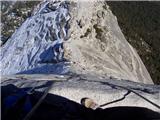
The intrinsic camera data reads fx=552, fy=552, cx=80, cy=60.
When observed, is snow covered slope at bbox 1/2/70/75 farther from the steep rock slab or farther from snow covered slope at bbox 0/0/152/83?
the steep rock slab

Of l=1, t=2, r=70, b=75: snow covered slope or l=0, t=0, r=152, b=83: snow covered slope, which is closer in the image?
l=0, t=0, r=152, b=83: snow covered slope

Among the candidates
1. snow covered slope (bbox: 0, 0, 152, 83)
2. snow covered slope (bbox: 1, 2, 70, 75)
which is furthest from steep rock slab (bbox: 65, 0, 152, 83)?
snow covered slope (bbox: 1, 2, 70, 75)

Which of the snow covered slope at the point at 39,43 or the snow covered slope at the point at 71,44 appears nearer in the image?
the snow covered slope at the point at 71,44

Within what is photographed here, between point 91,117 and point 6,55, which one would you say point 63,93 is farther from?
point 6,55

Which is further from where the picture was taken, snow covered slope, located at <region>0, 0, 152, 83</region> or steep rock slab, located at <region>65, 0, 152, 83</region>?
steep rock slab, located at <region>65, 0, 152, 83</region>

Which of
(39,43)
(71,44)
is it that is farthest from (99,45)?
(71,44)

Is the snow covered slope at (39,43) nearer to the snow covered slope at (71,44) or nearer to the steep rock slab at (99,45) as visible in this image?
the snow covered slope at (71,44)

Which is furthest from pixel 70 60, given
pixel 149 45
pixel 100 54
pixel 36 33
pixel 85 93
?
pixel 149 45

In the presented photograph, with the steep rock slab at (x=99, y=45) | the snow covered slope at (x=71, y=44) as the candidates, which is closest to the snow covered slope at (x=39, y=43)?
the snow covered slope at (x=71, y=44)

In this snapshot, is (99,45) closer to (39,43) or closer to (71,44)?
(39,43)
